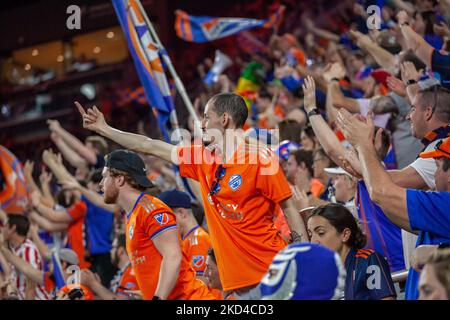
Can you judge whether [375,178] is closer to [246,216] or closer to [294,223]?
[294,223]

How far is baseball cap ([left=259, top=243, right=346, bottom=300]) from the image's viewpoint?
3010mm

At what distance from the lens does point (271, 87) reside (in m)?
12.0

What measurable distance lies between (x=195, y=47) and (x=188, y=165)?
1667 cm

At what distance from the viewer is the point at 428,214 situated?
12.8 feet

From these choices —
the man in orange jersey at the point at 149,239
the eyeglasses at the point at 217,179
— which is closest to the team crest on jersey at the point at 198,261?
the man in orange jersey at the point at 149,239

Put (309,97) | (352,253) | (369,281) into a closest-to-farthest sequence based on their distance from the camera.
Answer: (369,281)
(352,253)
(309,97)

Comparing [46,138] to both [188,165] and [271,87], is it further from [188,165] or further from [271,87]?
[188,165]

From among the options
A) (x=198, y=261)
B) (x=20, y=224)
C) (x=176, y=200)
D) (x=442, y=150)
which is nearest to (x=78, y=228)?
(x=20, y=224)

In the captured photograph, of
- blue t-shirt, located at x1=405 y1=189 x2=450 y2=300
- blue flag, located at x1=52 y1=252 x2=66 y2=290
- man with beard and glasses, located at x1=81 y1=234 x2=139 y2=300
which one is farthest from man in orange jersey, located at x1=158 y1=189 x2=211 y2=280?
blue t-shirt, located at x1=405 y1=189 x2=450 y2=300

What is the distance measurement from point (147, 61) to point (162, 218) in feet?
10.4

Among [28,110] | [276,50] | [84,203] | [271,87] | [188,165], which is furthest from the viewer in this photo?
[28,110]

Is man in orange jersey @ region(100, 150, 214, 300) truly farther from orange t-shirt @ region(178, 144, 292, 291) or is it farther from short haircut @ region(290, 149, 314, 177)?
short haircut @ region(290, 149, 314, 177)

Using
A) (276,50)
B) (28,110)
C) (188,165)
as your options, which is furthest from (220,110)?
(28,110)

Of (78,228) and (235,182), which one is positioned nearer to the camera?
(235,182)
